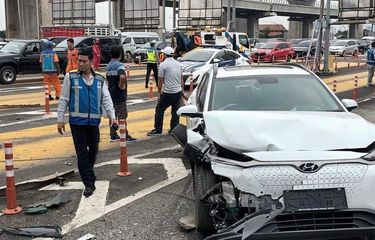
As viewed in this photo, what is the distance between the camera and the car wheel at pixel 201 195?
4.49 metres

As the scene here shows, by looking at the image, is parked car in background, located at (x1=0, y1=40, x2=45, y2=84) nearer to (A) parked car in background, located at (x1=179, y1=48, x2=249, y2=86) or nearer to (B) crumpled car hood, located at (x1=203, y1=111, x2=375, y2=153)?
(A) parked car in background, located at (x1=179, y1=48, x2=249, y2=86)

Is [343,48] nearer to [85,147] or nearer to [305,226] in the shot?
[85,147]

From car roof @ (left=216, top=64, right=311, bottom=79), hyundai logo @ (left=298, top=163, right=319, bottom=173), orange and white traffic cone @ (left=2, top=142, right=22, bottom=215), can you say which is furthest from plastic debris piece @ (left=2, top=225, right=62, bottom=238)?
car roof @ (left=216, top=64, right=311, bottom=79)

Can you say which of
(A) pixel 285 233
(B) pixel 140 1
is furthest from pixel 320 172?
(B) pixel 140 1

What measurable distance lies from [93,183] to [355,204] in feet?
11.1

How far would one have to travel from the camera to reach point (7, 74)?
2078cm

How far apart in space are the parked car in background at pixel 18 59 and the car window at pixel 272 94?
54.1 ft

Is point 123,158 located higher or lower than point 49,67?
lower

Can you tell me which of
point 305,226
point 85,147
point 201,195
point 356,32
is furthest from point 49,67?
point 356,32

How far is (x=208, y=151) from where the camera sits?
178 inches

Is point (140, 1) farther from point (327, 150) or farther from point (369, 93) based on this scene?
point (327, 150)

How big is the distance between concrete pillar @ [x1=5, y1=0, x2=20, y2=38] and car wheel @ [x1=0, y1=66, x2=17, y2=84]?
189ft

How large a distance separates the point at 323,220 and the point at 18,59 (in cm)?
1934

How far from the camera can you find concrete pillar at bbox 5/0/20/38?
75000 millimetres
